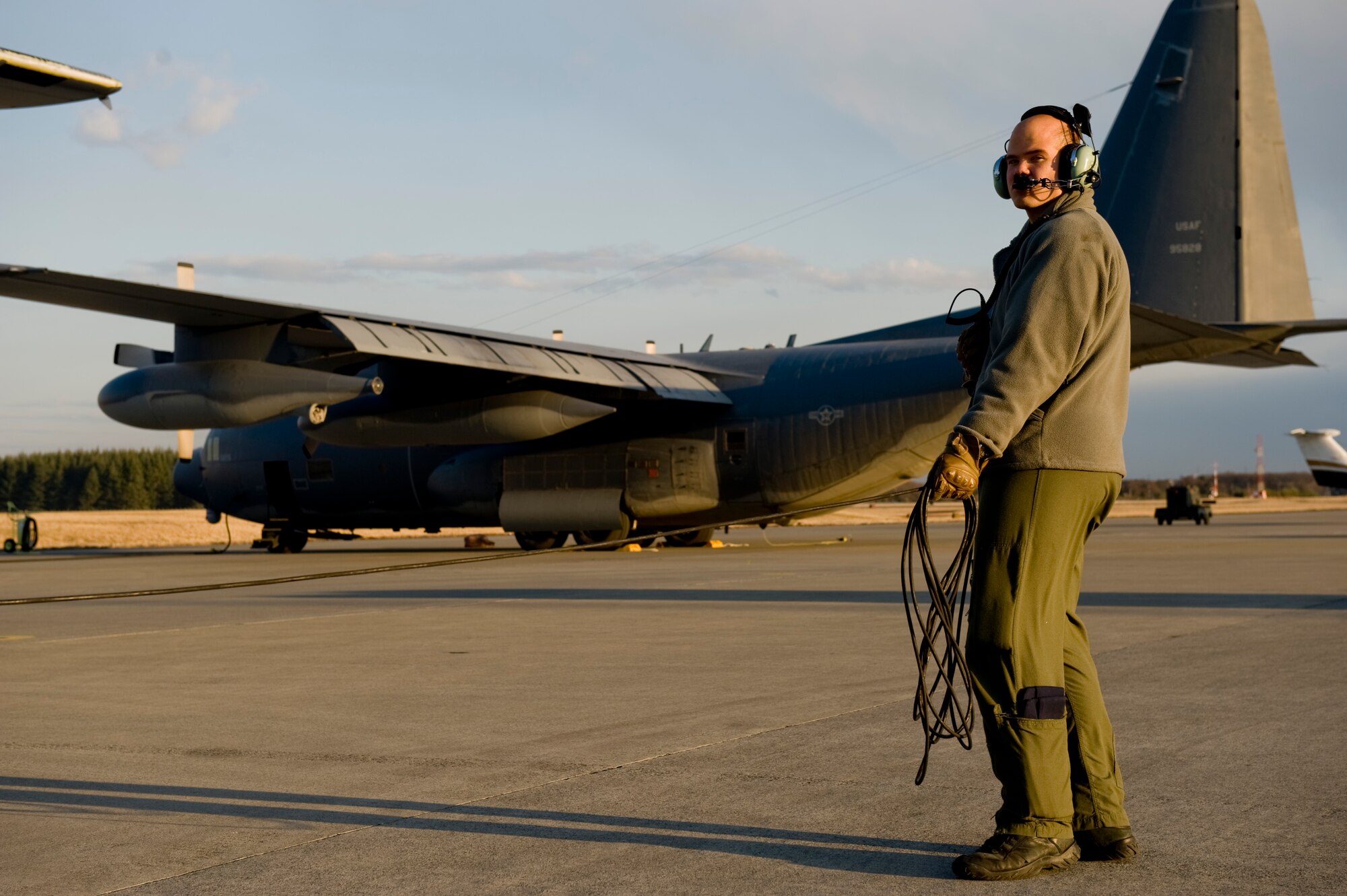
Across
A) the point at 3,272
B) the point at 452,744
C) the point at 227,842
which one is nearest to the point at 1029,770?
the point at 227,842

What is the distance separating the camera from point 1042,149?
421 cm

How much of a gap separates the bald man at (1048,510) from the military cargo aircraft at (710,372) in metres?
15.6

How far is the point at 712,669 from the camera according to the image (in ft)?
27.7

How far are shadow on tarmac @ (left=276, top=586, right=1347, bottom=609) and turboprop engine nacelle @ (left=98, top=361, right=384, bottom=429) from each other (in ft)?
13.1

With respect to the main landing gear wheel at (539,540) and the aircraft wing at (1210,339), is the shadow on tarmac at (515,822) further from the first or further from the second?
the main landing gear wheel at (539,540)

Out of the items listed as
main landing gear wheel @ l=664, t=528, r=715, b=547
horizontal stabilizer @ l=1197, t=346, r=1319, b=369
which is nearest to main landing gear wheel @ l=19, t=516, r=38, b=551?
main landing gear wheel @ l=664, t=528, r=715, b=547

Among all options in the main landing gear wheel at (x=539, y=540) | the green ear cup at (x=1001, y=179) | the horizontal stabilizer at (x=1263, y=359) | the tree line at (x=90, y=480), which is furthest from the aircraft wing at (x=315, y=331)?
the tree line at (x=90, y=480)

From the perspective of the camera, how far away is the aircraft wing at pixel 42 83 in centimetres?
487

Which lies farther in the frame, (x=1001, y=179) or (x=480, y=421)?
(x=480, y=421)

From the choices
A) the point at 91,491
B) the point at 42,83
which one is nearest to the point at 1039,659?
the point at 42,83

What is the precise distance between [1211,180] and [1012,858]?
67.7 feet

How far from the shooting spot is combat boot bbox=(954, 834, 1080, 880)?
3738mm

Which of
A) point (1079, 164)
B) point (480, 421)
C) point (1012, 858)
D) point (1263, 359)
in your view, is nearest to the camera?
point (1012, 858)

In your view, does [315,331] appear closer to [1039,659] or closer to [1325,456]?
[1039,659]
